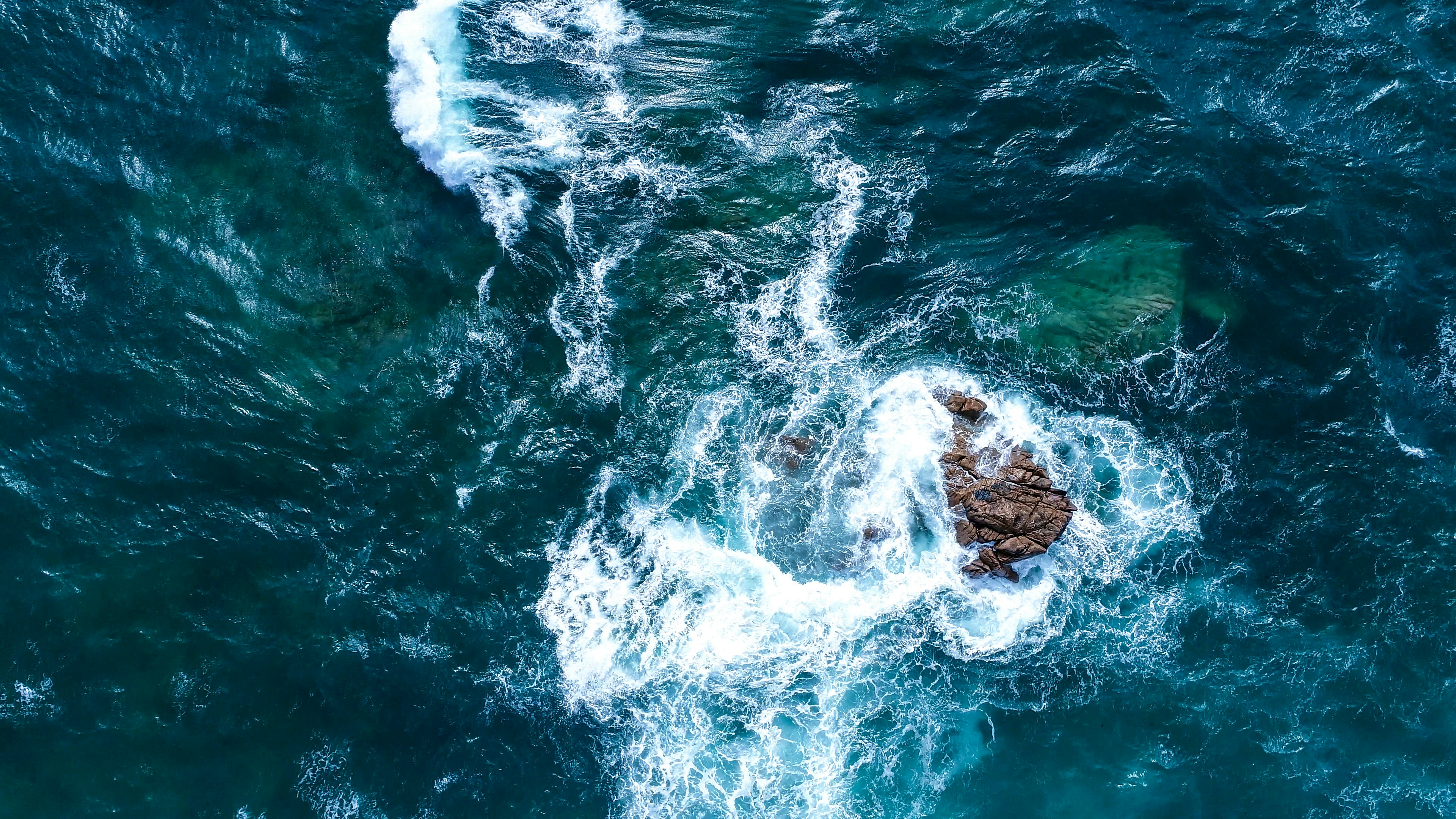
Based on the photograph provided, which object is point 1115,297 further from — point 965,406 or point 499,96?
point 499,96

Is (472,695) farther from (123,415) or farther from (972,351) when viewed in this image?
(972,351)

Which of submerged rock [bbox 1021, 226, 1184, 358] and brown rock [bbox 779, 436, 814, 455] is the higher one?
submerged rock [bbox 1021, 226, 1184, 358]

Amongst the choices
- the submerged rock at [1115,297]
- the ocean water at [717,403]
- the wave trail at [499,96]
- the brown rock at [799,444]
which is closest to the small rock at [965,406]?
the ocean water at [717,403]

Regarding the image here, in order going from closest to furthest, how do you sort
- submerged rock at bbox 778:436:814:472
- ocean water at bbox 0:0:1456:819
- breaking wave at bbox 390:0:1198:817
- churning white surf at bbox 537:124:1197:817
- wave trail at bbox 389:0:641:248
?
ocean water at bbox 0:0:1456:819
churning white surf at bbox 537:124:1197:817
breaking wave at bbox 390:0:1198:817
submerged rock at bbox 778:436:814:472
wave trail at bbox 389:0:641:248

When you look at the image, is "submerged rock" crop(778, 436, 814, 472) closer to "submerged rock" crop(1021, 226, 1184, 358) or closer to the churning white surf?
the churning white surf

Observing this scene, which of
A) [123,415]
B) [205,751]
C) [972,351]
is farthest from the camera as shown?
[972,351]

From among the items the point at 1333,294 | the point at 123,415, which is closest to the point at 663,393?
the point at 123,415

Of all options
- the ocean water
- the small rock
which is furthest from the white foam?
the small rock

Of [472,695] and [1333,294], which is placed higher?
[1333,294]
